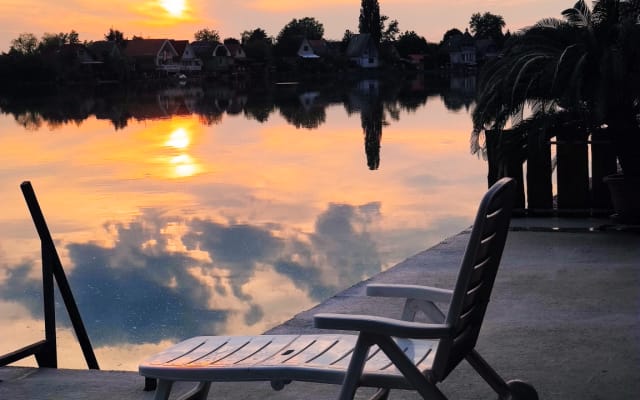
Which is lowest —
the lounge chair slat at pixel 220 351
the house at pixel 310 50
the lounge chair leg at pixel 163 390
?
the house at pixel 310 50

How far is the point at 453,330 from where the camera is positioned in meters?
3.49

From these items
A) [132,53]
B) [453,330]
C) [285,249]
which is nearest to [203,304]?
[285,249]

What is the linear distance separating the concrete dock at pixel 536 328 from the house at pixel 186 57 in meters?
122

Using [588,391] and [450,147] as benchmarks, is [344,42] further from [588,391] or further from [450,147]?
[588,391]

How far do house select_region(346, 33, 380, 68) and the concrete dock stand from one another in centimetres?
12930

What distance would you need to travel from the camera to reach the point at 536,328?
20.9ft

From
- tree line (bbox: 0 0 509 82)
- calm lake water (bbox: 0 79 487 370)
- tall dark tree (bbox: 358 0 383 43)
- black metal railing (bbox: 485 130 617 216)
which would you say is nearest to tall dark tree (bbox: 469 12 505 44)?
tree line (bbox: 0 0 509 82)

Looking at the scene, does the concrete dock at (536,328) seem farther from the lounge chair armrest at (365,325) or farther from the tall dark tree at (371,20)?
the tall dark tree at (371,20)

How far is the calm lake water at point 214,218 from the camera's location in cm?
960

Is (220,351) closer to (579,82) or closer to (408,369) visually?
(408,369)

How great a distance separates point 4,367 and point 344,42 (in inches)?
5911

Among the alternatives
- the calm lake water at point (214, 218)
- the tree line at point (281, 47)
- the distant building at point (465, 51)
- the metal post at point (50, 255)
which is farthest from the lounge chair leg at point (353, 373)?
the distant building at point (465, 51)

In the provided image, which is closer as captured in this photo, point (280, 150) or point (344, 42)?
point (280, 150)

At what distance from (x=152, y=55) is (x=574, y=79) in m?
118
